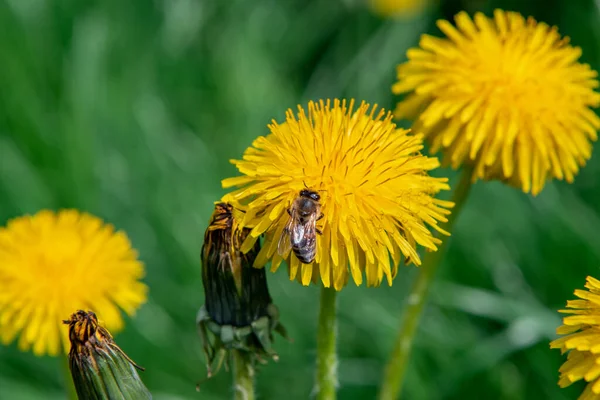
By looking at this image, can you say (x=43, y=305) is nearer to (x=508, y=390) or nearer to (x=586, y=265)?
(x=508, y=390)


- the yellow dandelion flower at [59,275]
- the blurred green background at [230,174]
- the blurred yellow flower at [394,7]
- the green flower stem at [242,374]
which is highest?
the blurred yellow flower at [394,7]

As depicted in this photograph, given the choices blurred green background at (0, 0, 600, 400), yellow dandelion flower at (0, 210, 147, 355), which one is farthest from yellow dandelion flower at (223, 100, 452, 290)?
blurred green background at (0, 0, 600, 400)

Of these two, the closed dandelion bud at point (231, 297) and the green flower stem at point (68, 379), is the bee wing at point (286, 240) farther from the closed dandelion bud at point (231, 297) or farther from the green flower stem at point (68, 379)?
the green flower stem at point (68, 379)

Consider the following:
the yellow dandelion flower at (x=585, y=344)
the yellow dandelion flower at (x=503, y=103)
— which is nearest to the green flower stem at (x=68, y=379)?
the yellow dandelion flower at (x=503, y=103)

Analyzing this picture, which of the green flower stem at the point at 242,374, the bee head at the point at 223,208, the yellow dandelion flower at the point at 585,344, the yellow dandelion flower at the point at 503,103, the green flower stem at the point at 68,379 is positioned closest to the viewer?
the yellow dandelion flower at the point at 585,344

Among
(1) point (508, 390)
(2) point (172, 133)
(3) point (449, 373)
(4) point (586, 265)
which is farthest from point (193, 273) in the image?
(4) point (586, 265)

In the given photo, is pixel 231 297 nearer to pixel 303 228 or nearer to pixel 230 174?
pixel 303 228

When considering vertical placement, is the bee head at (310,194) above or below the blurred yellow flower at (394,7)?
below
